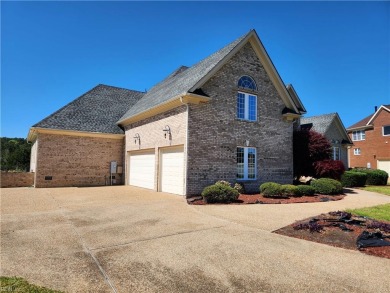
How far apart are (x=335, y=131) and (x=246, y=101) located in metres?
15.8

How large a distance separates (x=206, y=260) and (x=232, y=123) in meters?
10.4

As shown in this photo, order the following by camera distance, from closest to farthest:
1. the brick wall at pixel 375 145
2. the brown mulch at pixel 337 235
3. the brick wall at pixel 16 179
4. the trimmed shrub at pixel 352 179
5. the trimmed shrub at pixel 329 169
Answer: the brown mulch at pixel 337 235 < the trimmed shrub at pixel 329 169 < the brick wall at pixel 16 179 < the trimmed shrub at pixel 352 179 < the brick wall at pixel 375 145

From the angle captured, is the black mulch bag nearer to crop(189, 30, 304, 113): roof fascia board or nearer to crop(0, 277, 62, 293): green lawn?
crop(0, 277, 62, 293): green lawn

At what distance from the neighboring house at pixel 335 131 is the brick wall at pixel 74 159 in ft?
61.7

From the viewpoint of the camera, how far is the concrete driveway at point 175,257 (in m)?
3.91

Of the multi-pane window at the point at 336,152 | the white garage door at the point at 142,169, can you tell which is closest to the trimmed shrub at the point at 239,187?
the white garage door at the point at 142,169

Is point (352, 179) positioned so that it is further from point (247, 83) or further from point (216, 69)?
point (216, 69)

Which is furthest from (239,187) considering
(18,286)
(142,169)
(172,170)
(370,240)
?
(18,286)

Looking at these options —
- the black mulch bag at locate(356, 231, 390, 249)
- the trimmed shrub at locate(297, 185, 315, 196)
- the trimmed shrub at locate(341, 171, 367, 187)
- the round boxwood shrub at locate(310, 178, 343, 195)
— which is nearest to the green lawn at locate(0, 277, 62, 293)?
the black mulch bag at locate(356, 231, 390, 249)

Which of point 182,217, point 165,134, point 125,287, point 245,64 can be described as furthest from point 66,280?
point 245,64

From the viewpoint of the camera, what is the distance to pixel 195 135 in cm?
1303

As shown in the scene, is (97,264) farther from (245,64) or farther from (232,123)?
(245,64)

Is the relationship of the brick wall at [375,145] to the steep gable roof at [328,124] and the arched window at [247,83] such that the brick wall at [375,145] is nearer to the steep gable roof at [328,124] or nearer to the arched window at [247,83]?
the steep gable roof at [328,124]

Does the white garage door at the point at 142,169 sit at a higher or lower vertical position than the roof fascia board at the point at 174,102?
lower
